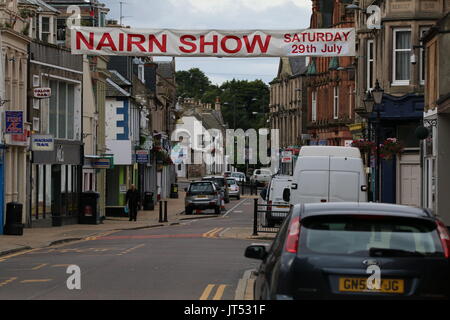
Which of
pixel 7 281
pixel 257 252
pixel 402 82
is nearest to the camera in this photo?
pixel 257 252

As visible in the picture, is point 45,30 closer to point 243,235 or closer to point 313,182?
point 243,235

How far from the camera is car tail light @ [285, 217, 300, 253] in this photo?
9.41 meters

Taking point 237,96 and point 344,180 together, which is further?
point 237,96

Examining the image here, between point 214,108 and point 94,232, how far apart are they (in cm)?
13389

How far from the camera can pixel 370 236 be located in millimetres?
9398

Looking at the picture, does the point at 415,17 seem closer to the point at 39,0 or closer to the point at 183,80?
the point at 39,0

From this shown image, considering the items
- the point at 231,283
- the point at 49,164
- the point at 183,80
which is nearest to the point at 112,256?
the point at 231,283

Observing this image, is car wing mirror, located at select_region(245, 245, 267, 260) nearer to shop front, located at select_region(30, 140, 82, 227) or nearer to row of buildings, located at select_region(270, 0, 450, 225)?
row of buildings, located at select_region(270, 0, 450, 225)

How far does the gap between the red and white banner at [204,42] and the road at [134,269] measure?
Result: 5.30 meters

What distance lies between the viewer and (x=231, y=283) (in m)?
17.8

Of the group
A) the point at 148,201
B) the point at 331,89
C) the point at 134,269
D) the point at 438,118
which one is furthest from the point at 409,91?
the point at 331,89

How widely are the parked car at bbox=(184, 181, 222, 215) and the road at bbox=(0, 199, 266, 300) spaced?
74.8ft

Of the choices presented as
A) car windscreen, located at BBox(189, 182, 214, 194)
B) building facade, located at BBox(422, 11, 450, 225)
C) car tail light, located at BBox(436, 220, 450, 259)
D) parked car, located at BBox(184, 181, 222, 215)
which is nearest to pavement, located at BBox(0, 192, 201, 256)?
parked car, located at BBox(184, 181, 222, 215)

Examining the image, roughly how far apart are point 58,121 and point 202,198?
1345 centimetres
